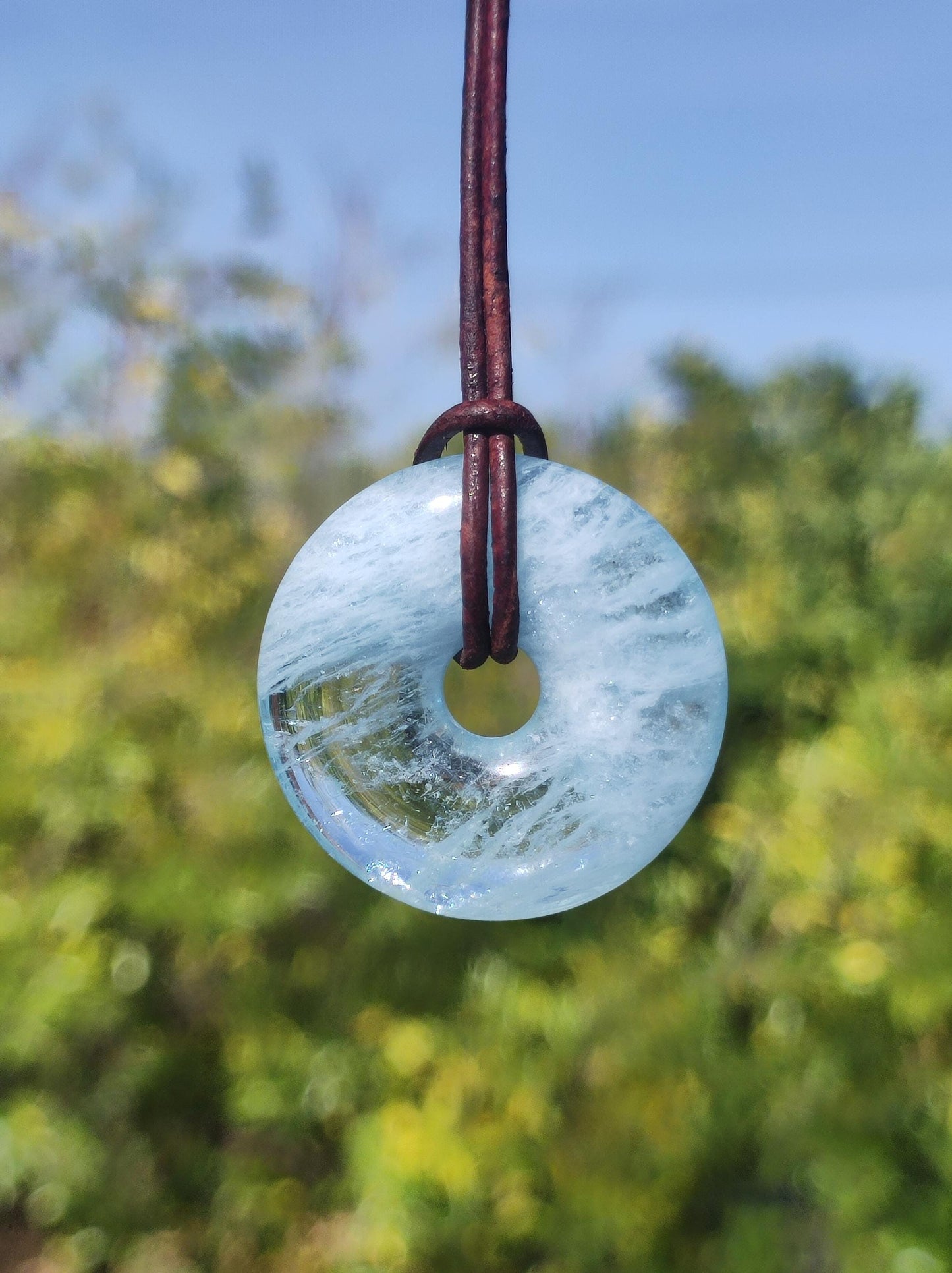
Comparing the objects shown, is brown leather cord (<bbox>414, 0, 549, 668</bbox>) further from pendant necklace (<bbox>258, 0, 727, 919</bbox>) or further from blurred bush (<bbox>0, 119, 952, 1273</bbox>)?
blurred bush (<bbox>0, 119, 952, 1273</bbox>)

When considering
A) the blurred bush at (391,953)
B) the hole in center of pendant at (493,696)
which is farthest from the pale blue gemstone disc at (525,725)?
the hole in center of pendant at (493,696)

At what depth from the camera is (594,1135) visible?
5.14ft

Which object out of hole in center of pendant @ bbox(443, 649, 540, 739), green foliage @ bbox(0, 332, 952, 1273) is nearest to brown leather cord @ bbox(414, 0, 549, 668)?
green foliage @ bbox(0, 332, 952, 1273)

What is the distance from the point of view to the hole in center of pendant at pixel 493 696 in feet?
6.64

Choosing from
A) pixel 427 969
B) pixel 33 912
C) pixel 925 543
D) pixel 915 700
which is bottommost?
pixel 427 969

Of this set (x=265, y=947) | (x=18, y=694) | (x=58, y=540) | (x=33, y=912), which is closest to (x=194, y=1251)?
(x=265, y=947)

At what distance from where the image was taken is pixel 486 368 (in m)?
0.55

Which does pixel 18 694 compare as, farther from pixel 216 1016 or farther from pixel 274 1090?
pixel 274 1090

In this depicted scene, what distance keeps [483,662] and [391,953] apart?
1452 mm

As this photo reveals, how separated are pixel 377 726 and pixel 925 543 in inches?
68.6

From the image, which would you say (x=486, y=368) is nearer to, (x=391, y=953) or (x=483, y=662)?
(x=483, y=662)

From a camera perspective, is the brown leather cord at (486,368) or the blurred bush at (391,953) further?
the blurred bush at (391,953)

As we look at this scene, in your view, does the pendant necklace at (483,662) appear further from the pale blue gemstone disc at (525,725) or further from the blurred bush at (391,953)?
the blurred bush at (391,953)

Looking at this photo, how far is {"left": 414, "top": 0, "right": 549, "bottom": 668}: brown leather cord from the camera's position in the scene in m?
0.51
